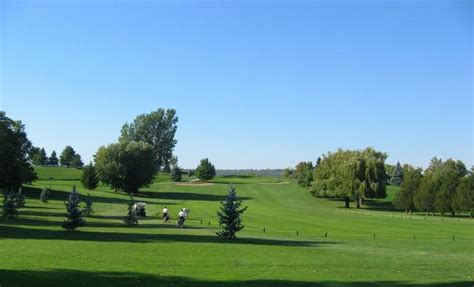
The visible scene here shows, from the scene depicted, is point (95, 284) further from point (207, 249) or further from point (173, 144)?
point (173, 144)

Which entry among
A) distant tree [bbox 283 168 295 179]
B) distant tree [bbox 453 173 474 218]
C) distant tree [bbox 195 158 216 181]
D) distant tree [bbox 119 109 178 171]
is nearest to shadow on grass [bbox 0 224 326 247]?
distant tree [bbox 453 173 474 218]

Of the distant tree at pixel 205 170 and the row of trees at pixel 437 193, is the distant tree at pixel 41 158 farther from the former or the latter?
the row of trees at pixel 437 193

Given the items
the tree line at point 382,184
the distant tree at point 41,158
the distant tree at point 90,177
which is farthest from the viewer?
the distant tree at point 41,158

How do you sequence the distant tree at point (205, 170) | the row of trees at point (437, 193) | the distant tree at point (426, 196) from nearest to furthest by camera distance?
the row of trees at point (437, 193), the distant tree at point (426, 196), the distant tree at point (205, 170)

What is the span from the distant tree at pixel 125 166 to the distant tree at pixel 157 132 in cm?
2869

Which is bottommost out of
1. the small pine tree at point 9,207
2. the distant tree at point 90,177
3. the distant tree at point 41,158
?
the small pine tree at point 9,207

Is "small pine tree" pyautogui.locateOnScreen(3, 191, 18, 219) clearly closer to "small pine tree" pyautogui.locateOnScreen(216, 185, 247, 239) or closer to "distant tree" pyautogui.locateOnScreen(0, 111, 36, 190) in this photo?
"small pine tree" pyautogui.locateOnScreen(216, 185, 247, 239)

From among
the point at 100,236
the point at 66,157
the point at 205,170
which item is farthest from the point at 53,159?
the point at 100,236

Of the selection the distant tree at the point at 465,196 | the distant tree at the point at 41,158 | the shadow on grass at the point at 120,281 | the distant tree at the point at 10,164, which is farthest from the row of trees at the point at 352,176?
the distant tree at the point at 41,158

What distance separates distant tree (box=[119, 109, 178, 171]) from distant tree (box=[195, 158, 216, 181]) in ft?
38.6

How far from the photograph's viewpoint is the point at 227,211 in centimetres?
3366

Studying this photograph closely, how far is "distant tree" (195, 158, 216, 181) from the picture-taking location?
463ft

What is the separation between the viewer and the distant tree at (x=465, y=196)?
8112 centimetres

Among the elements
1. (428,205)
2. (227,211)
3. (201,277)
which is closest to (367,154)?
(428,205)
